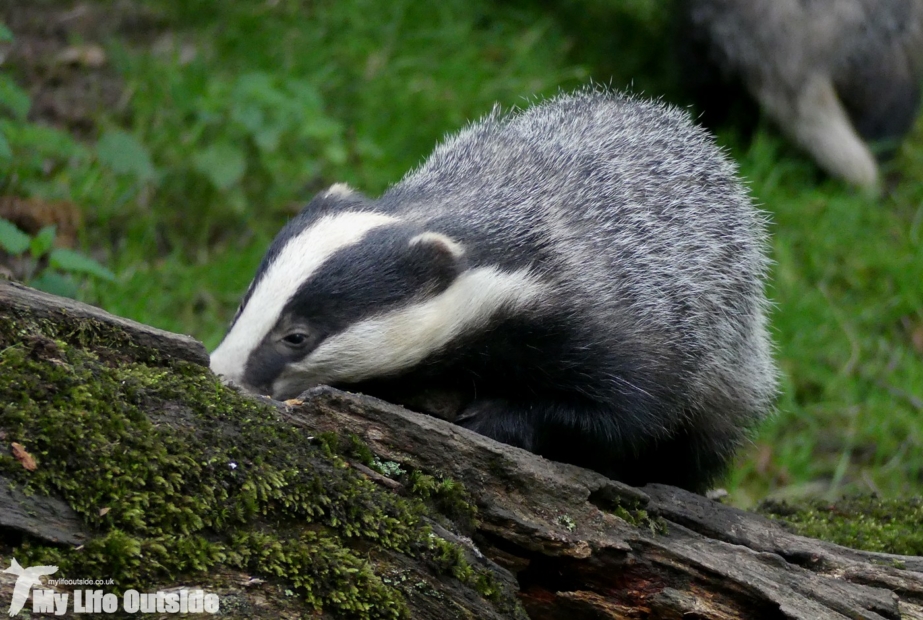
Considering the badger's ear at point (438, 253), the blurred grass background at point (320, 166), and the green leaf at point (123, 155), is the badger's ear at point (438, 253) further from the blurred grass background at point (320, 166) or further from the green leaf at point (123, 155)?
the green leaf at point (123, 155)

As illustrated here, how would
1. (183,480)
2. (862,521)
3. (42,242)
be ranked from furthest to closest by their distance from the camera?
(42,242), (862,521), (183,480)

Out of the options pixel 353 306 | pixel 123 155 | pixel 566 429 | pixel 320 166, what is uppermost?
pixel 320 166

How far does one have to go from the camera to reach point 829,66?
297 inches

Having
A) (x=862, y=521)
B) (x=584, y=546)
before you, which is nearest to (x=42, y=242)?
(x=584, y=546)

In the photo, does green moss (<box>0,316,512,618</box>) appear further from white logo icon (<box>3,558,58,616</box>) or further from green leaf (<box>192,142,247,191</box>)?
green leaf (<box>192,142,247,191</box>)

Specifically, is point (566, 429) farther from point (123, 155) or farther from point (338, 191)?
point (123, 155)

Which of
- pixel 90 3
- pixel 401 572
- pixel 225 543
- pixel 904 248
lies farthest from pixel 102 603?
pixel 904 248

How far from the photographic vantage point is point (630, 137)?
4.00 m

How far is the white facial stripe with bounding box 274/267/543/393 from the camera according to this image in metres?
3.05

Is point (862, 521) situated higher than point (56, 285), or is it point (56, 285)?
point (56, 285)

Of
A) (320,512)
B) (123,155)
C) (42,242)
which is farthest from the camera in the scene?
(123,155)

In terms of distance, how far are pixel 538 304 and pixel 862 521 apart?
1.50 meters

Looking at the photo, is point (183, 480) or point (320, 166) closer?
point (183, 480)

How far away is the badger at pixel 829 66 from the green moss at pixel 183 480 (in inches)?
225
